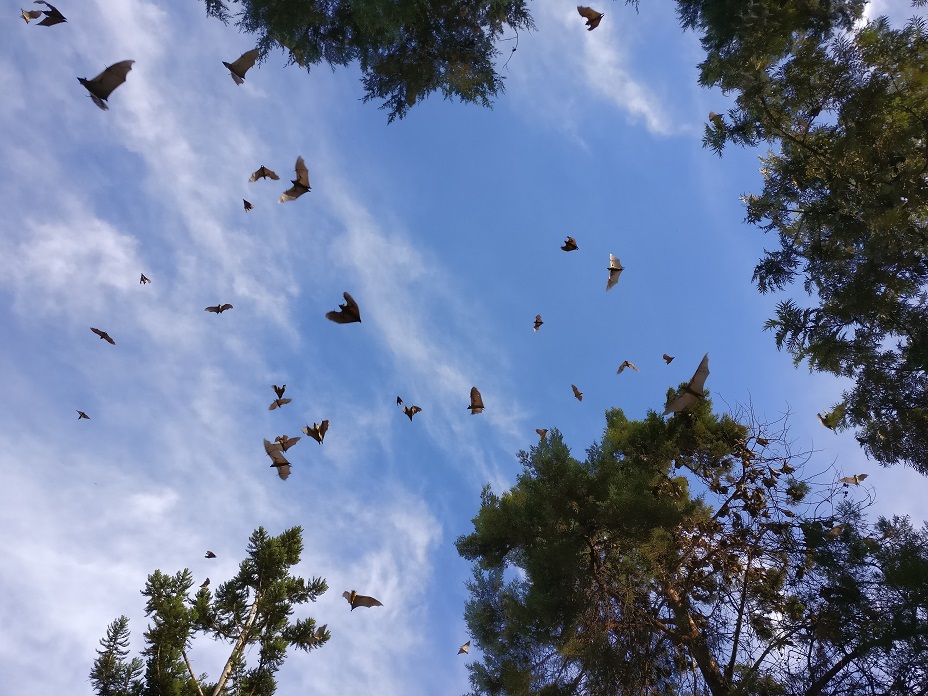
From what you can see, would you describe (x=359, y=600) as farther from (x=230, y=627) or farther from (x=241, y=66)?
(x=241, y=66)

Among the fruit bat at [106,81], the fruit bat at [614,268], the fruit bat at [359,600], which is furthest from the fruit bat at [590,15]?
the fruit bat at [359,600]

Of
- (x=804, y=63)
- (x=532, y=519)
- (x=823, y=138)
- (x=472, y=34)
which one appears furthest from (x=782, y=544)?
(x=472, y=34)

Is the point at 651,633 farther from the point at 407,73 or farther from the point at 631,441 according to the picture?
the point at 407,73

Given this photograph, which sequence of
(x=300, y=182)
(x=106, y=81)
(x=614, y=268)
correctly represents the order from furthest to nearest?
1. (x=614, y=268)
2. (x=300, y=182)
3. (x=106, y=81)

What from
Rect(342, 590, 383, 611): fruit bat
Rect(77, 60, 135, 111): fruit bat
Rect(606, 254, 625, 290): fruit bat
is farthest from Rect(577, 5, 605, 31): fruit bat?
Rect(342, 590, 383, 611): fruit bat

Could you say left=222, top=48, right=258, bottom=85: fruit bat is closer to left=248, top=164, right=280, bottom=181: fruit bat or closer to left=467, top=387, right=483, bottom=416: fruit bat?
left=248, top=164, right=280, bottom=181: fruit bat

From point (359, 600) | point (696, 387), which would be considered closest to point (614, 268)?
point (696, 387)

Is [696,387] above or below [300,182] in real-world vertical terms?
below
